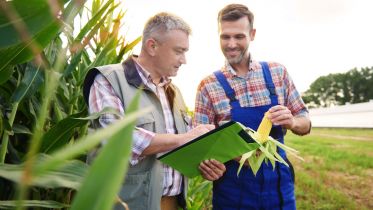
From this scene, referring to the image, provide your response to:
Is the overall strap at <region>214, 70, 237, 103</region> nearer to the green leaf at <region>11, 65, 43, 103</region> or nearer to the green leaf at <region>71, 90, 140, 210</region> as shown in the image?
the green leaf at <region>11, 65, 43, 103</region>

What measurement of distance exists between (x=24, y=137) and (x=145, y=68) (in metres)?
0.54

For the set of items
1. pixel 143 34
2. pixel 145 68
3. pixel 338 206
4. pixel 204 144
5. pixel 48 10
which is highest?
pixel 143 34

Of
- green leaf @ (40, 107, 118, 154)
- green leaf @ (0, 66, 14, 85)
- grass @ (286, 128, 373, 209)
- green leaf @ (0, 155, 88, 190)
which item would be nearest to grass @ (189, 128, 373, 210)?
grass @ (286, 128, 373, 209)

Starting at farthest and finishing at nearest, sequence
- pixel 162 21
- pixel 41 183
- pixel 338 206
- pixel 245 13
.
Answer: pixel 338 206 < pixel 245 13 < pixel 162 21 < pixel 41 183

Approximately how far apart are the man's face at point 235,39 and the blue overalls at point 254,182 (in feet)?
0.42

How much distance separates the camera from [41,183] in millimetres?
381

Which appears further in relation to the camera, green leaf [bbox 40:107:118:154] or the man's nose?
the man's nose

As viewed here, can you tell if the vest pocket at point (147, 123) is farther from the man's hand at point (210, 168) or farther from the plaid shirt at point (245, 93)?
the plaid shirt at point (245, 93)

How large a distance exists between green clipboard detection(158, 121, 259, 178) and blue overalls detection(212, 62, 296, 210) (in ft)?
1.19

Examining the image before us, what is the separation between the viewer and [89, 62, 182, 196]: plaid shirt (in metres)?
1.16

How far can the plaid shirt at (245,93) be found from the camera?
1.55 metres

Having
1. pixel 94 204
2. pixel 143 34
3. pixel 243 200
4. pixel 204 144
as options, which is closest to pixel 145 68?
pixel 143 34

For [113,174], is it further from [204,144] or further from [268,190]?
[268,190]

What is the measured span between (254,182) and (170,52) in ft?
2.11
